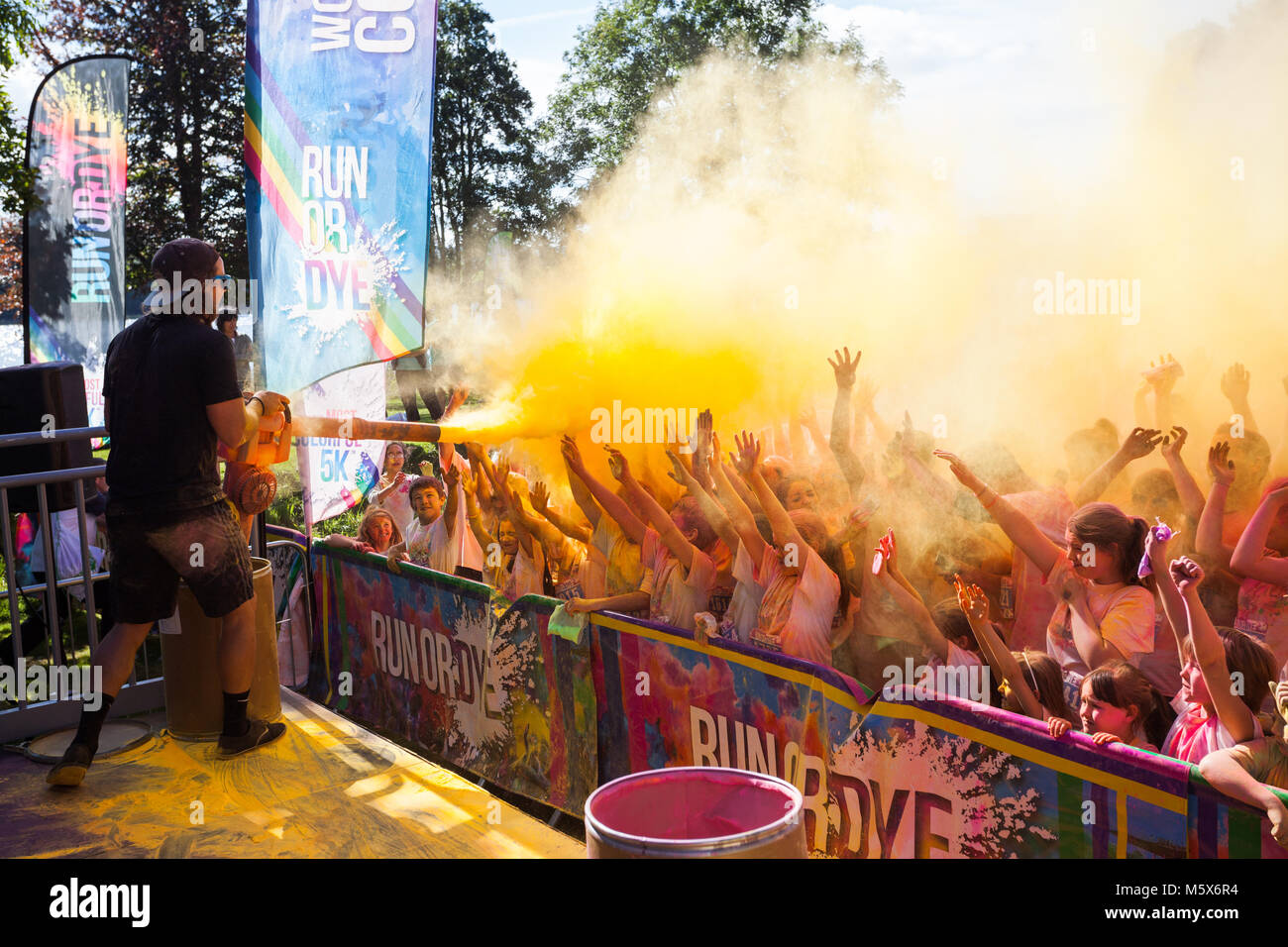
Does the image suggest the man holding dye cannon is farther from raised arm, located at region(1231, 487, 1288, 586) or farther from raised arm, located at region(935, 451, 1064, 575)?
raised arm, located at region(1231, 487, 1288, 586)

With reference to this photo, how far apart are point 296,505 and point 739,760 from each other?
10.8 metres

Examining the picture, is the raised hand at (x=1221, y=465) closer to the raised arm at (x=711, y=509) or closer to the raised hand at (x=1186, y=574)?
the raised hand at (x=1186, y=574)

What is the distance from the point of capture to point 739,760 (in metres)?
4.10

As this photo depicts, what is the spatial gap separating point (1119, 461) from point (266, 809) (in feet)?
11.8

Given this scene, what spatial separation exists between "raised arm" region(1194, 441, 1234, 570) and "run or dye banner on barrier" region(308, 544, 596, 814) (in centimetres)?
268

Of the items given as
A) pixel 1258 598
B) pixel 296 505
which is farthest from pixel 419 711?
pixel 296 505

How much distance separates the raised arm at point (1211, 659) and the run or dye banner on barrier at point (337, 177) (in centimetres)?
430

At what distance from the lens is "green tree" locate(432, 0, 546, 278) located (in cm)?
1983

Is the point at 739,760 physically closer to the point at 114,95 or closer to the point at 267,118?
the point at 267,118

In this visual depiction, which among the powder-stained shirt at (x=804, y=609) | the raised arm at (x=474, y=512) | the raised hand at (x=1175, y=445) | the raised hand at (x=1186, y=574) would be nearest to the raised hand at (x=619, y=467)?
the powder-stained shirt at (x=804, y=609)

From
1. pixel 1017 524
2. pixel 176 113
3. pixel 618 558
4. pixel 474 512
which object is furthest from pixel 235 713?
pixel 176 113

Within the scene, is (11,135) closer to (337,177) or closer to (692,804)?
(337,177)

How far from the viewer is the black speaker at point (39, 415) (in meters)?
4.74

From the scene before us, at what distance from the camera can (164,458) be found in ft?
12.5
